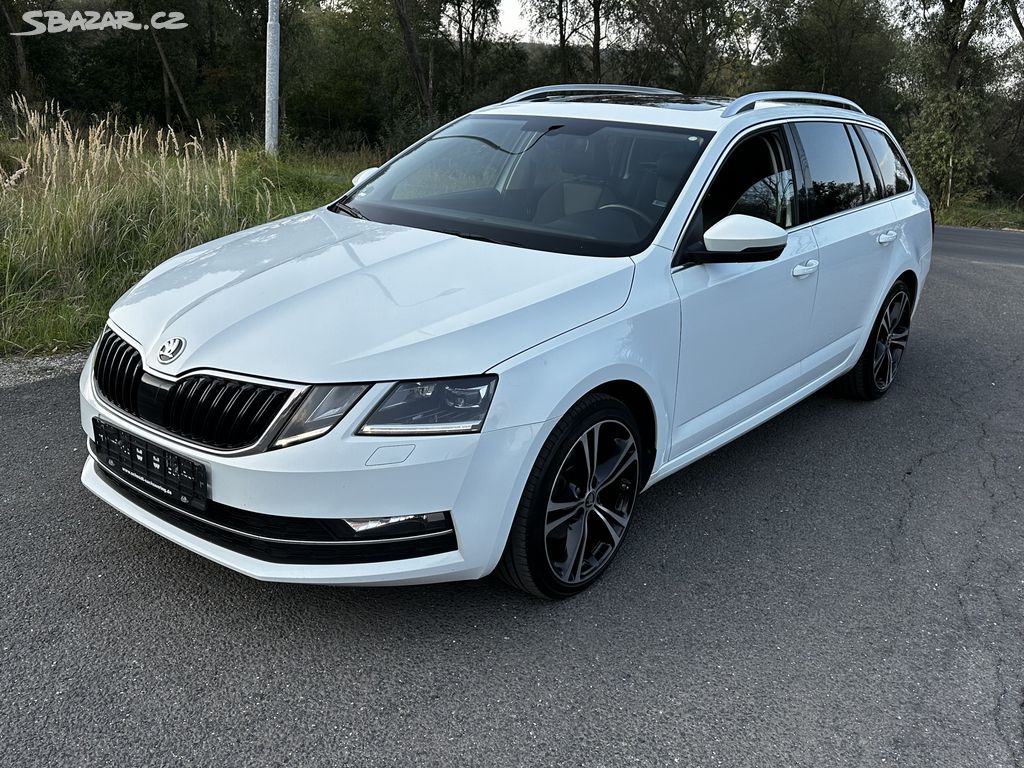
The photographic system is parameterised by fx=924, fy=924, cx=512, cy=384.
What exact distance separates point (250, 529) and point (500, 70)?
43.4 metres

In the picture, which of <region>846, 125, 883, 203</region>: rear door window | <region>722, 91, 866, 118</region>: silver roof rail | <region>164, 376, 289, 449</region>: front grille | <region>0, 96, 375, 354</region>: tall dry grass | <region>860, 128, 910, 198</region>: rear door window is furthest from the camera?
<region>0, 96, 375, 354</region>: tall dry grass

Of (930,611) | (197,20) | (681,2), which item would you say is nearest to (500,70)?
(681,2)

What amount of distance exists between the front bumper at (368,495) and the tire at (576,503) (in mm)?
114

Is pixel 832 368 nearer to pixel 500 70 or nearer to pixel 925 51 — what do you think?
pixel 925 51

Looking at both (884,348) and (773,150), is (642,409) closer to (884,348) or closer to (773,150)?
(773,150)

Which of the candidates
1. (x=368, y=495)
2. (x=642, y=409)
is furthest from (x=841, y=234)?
(x=368, y=495)

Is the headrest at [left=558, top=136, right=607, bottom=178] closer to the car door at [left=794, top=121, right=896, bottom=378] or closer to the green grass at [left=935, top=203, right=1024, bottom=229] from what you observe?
the car door at [left=794, top=121, right=896, bottom=378]

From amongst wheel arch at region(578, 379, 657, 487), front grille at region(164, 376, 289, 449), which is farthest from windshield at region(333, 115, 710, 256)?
front grille at region(164, 376, 289, 449)

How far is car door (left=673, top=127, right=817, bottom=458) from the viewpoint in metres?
3.62

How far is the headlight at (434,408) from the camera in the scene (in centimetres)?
270

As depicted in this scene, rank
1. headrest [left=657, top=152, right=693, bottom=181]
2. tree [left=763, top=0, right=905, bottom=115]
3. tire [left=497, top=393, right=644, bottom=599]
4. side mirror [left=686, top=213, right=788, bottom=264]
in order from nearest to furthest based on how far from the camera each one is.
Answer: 1. tire [left=497, top=393, right=644, bottom=599]
2. side mirror [left=686, top=213, right=788, bottom=264]
3. headrest [left=657, top=152, right=693, bottom=181]
4. tree [left=763, top=0, right=905, bottom=115]

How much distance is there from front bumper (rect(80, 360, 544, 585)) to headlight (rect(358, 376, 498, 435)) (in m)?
0.03

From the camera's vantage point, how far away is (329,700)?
271 cm

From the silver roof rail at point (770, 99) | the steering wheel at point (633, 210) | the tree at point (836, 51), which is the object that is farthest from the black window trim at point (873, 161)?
the tree at point (836, 51)
